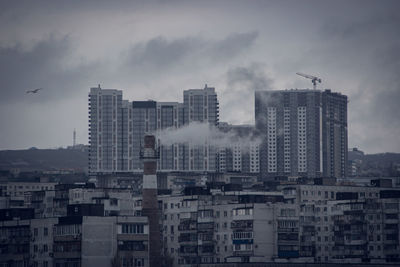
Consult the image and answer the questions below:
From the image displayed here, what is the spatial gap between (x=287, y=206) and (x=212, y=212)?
939cm

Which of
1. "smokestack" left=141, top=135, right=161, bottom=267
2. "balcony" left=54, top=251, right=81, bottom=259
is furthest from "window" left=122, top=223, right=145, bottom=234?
A: "smokestack" left=141, top=135, right=161, bottom=267

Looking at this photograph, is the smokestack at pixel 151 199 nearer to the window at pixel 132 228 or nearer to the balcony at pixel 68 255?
the window at pixel 132 228

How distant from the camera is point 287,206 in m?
183

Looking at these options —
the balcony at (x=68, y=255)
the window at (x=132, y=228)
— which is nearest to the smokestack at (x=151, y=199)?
the window at (x=132, y=228)

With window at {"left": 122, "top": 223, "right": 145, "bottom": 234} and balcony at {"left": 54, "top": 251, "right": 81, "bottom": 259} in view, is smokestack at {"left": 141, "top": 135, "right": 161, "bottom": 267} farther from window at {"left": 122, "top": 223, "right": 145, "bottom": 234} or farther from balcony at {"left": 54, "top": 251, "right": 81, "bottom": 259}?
balcony at {"left": 54, "top": 251, "right": 81, "bottom": 259}

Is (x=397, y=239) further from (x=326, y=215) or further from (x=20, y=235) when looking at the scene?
(x=20, y=235)

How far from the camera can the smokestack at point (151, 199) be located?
173750mm

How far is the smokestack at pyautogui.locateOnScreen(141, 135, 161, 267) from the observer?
570ft

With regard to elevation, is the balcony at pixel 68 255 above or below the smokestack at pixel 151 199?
below

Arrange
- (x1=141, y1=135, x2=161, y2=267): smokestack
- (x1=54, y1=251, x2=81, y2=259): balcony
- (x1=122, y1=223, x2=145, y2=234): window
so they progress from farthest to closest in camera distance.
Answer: (x1=141, y1=135, x2=161, y2=267): smokestack < (x1=122, y1=223, x2=145, y2=234): window < (x1=54, y1=251, x2=81, y2=259): balcony

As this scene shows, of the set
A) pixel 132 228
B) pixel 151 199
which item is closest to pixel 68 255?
pixel 132 228

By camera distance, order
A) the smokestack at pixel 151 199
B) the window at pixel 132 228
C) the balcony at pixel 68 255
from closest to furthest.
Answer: the balcony at pixel 68 255, the window at pixel 132 228, the smokestack at pixel 151 199

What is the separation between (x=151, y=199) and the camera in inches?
7106

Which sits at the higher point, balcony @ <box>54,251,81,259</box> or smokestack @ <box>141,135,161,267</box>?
smokestack @ <box>141,135,161,267</box>
